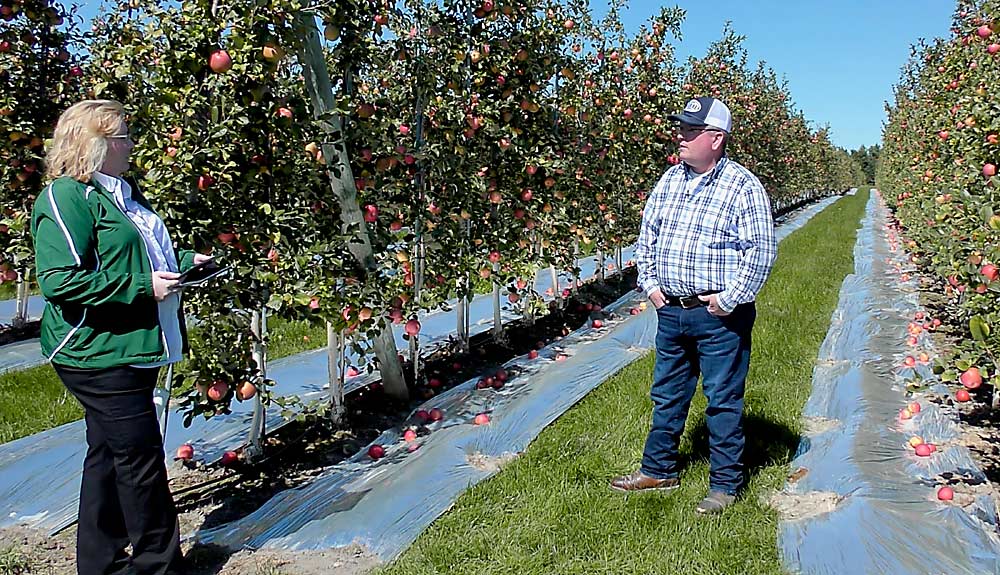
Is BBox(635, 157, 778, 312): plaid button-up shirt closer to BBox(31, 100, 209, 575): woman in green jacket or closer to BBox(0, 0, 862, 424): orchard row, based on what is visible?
BBox(0, 0, 862, 424): orchard row

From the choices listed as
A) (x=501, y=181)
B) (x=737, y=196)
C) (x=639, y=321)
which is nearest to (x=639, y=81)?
(x=639, y=321)

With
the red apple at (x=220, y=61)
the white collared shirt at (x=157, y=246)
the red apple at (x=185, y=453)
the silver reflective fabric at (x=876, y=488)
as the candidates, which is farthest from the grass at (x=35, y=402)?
the silver reflective fabric at (x=876, y=488)

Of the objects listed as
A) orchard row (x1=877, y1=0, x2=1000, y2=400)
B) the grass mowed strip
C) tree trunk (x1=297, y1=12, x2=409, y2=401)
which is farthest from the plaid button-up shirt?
tree trunk (x1=297, y1=12, x2=409, y2=401)

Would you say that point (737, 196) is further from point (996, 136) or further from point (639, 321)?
point (639, 321)

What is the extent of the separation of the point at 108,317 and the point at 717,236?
216cm

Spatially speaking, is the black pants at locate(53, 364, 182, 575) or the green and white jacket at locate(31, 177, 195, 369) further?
the black pants at locate(53, 364, 182, 575)

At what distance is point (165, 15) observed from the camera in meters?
2.85

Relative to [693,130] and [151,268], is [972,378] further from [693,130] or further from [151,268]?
[151,268]

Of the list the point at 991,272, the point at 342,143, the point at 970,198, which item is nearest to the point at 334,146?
the point at 342,143

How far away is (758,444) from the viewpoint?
3.75m

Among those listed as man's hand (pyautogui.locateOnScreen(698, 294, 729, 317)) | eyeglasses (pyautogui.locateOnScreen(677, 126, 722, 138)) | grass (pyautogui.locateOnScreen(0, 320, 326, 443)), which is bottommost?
grass (pyautogui.locateOnScreen(0, 320, 326, 443))

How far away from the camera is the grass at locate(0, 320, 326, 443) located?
13.4ft

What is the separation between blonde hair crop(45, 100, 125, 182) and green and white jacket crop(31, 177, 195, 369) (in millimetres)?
51

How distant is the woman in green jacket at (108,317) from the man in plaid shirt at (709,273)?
186 centimetres
